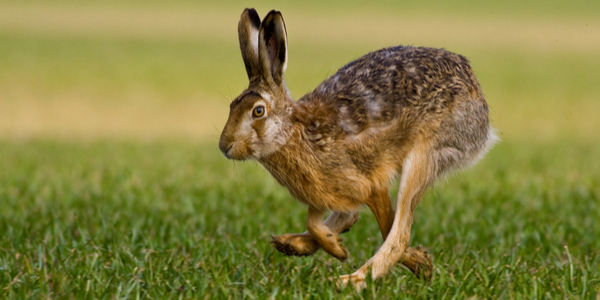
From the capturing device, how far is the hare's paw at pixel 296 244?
14.7 ft

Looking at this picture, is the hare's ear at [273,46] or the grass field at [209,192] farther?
the grass field at [209,192]

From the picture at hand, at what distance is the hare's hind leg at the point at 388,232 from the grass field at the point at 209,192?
0.30 ft

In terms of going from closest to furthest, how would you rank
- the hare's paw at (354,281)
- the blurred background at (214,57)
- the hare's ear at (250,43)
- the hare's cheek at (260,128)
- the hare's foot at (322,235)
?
the hare's paw at (354,281)
the hare's cheek at (260,128)
the hare's ear at (250,43)
the hare's foot at (322,235)
the blurred background at (214,57)

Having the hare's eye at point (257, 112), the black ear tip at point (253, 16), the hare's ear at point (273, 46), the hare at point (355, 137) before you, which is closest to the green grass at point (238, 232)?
the hare at point (355, 137)

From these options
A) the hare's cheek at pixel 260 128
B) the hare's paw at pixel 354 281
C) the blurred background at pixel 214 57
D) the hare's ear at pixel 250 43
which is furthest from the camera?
the blurred background at pixel 214 57

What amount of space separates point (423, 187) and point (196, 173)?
196 inches

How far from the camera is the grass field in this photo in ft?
14.0

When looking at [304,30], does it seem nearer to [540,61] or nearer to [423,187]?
[540,61]

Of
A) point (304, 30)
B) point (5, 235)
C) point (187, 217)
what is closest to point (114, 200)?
point (187, 217)

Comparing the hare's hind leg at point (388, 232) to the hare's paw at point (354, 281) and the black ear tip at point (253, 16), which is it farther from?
the black ear tip at point (253, 16)

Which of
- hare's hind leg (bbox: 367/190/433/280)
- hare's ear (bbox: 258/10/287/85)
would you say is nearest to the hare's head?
hare's ear (bbox: 258/10/287/85)

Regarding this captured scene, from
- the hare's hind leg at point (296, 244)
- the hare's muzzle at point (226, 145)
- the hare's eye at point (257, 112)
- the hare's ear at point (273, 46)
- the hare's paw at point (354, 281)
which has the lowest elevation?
the hare's paw at point (354, 281)

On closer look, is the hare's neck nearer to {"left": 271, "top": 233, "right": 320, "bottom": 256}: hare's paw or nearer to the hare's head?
the hare's head

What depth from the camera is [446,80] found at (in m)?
4.69
